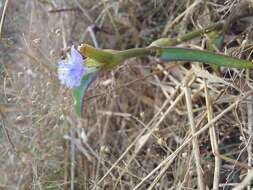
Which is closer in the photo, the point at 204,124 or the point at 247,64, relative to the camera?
the point at 247,64

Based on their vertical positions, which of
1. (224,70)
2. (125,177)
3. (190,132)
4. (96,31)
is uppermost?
(96,31)

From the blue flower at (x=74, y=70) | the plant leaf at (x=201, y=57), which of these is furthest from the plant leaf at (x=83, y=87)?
the plant leaf at (x=201, y=57)

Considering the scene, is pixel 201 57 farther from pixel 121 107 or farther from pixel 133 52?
pixel 121 107

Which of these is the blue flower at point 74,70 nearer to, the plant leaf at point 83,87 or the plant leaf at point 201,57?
the plant leaf at point 83,87

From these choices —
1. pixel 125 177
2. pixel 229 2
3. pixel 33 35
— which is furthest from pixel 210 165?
pixel 33 35

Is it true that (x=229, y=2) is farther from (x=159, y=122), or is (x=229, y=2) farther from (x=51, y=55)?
(x=51, y=55)

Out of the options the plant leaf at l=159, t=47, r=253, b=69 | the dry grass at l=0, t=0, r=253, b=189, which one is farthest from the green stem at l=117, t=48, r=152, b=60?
the dry grass at l=0, t=0, r=253, b=189
